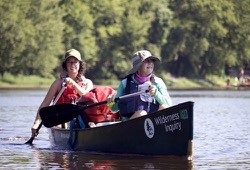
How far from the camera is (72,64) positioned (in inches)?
762

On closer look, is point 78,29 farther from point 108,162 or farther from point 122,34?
point 108,162

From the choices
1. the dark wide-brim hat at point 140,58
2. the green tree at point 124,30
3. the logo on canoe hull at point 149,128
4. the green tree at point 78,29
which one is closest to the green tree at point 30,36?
the green tree at point 78,29

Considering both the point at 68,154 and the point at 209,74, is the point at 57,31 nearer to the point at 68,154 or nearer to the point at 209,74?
the point at 209,74

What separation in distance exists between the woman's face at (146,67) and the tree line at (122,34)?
57.9 m

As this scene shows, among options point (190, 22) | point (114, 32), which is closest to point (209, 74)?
point (190, 22)

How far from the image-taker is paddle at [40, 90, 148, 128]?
19.0 m

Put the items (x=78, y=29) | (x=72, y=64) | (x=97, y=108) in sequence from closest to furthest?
(x=97, y=108), (x=72, y=64), (x=78, y=29)

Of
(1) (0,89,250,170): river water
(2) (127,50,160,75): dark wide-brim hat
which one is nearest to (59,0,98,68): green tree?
(1) (0,89,250,170): river water

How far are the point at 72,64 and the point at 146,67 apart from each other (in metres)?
2.35

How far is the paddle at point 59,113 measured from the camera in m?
19.0

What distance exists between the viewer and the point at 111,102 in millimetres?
18031

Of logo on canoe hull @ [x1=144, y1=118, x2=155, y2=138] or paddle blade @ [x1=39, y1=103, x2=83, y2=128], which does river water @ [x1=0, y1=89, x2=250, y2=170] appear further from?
paddle blade @ [x1=39, y1=103, x2=83, y2=128]

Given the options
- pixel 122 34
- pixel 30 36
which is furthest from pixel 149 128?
pixel 122 34

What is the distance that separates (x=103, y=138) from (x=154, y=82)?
1.72m
